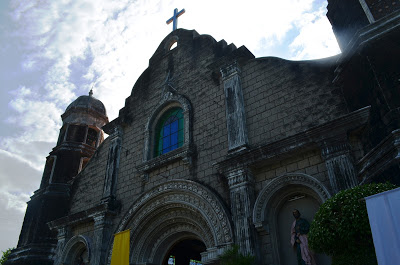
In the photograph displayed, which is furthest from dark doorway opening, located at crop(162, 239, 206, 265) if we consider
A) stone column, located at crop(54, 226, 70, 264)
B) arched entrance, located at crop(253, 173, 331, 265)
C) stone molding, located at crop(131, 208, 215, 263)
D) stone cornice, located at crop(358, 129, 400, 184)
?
stone cornice, located at crop(358, 129, 400, 184)

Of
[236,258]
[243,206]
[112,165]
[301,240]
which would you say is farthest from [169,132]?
[301,240]

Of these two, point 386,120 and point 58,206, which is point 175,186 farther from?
point 58,206

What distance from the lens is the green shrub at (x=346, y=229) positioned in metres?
4.63

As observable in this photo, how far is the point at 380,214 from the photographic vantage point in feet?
14.3

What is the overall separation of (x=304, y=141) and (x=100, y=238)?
22.6 feet

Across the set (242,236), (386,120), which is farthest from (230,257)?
(386,120)

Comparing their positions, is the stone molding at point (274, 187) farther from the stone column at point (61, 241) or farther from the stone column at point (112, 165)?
the stone column at point (61, 241)

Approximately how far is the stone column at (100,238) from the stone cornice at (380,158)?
757 cm

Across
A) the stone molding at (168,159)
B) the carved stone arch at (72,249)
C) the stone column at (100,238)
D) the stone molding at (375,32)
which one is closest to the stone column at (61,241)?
the carved stone arch at (72,249)

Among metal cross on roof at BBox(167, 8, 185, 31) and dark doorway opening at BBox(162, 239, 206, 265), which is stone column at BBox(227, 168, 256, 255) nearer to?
dark doorway opening at BBox(162, 239, 206, 265)

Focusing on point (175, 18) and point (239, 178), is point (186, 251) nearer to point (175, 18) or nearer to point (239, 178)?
point (239, 178)

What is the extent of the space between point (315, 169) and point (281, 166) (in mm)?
813

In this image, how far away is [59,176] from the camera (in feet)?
48.1

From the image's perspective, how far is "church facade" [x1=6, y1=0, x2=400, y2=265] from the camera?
22.8 ft
